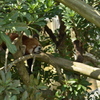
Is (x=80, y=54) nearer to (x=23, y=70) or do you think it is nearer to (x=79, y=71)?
(x=79, y=71)

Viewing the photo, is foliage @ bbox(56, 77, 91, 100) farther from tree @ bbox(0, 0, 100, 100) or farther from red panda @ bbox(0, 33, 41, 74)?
red panda @ bbox(0, 33, 41, 74)

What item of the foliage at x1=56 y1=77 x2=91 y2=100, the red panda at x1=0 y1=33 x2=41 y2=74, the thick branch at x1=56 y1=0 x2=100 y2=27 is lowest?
the foliage at x1=56 y1=77 x2=91 y2=100

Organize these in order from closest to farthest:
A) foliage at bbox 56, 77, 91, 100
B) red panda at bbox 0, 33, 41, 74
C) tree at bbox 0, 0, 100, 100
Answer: tree at bbox 0, 0, 100, 100
foliage at bbox 56, 77, 91, 100
red panda at bbox 0, 33, 41, 74

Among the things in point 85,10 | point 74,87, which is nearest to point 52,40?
point 74,87

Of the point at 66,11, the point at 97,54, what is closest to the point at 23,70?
the point at 66,11

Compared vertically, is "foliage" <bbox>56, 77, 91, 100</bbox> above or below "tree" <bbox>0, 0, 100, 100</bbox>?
below

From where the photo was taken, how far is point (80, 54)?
3.21 metres

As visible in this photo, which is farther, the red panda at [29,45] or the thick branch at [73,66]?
the red panda at [29,45]

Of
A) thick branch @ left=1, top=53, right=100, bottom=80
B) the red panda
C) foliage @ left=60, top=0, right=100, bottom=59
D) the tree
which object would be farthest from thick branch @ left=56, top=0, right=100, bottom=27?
the red panda

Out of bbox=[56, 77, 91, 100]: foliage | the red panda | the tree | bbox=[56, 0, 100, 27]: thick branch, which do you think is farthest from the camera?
the red panda

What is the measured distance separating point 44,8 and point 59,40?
1.38m

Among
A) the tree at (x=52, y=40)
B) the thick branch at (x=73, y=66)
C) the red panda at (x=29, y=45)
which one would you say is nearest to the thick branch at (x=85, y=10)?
the tree at (x=52, y=40)

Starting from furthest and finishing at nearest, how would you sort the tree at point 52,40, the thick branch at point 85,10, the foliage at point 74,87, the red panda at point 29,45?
the red panda at point 29,45 < the foliage at point 74,87 < the thick branch at point 85,10 < the tree at point 52,40

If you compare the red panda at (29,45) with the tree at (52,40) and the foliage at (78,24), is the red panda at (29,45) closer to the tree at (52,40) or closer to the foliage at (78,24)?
the tree at (52,40)
